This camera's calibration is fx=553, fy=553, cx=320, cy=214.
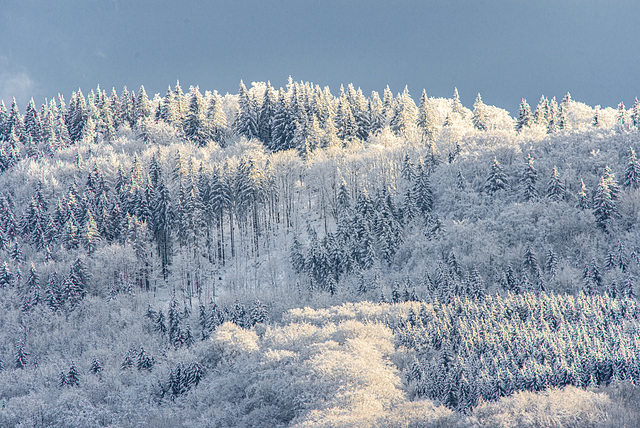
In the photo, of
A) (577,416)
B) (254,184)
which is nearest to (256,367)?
(577,416)

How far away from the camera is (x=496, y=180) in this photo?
7956 cm

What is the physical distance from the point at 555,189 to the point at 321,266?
1282 inches

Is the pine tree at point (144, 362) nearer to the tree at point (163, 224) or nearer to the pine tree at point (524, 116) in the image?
the tree at point (163, 224)

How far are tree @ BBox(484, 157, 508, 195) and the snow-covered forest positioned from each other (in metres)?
0.29

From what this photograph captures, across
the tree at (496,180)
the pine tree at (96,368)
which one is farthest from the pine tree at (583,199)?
the pine tree at (96,368)

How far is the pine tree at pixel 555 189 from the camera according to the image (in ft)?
237

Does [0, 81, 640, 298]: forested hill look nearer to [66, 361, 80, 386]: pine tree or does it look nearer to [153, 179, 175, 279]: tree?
[153, 179, 175, 279]: tree

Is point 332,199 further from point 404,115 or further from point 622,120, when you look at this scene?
point 622,120

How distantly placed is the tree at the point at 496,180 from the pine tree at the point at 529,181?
322cm

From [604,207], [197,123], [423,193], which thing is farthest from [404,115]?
[604,207]

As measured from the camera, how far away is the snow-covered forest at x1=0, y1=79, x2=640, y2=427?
146ft

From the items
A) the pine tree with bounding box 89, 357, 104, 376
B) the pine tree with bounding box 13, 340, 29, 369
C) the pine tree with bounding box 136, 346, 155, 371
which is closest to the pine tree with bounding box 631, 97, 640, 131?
the pine tree with bounding box 136, 346, 155, 371

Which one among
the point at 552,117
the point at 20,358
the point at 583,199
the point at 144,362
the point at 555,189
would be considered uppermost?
the point at 552,117

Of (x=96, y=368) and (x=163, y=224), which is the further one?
(x=163, y=224)
